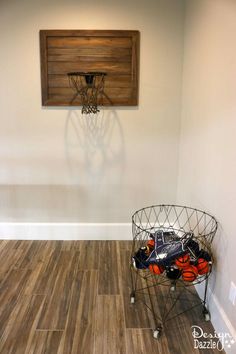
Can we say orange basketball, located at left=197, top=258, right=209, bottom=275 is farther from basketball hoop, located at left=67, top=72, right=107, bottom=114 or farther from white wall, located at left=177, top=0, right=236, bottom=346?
basketball hoop, located at left=67, top=72, right=107, bottom=114

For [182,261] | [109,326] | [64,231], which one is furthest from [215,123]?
[64,231]

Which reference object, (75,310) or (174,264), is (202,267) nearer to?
(174,264)

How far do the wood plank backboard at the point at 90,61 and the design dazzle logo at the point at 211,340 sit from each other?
6.61 feet

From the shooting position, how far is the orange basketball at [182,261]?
75.5 inches

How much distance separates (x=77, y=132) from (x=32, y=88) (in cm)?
59

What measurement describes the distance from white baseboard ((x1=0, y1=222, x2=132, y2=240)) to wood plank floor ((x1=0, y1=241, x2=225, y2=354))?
237mm

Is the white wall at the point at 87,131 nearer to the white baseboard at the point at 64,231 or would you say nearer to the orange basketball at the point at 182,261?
the white baseboard at the point at 64,231

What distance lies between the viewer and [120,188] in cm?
316

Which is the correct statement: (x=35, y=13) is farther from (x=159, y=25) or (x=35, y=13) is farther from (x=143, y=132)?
(x=143, y=132)

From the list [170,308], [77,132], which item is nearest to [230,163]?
[170,308]

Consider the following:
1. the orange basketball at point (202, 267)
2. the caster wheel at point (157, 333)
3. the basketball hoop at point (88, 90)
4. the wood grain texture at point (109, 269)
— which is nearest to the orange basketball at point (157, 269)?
the orange basketball at point (202, 267)

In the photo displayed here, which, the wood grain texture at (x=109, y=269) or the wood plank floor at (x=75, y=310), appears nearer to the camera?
the wood plank floor at (x=75, y=310)

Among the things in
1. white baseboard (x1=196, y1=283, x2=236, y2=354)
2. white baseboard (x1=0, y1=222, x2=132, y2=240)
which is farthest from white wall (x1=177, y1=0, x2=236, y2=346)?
white baseboard (x1=0, y1=222, x2=132, y2=240)

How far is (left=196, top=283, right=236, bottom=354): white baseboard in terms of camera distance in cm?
173
